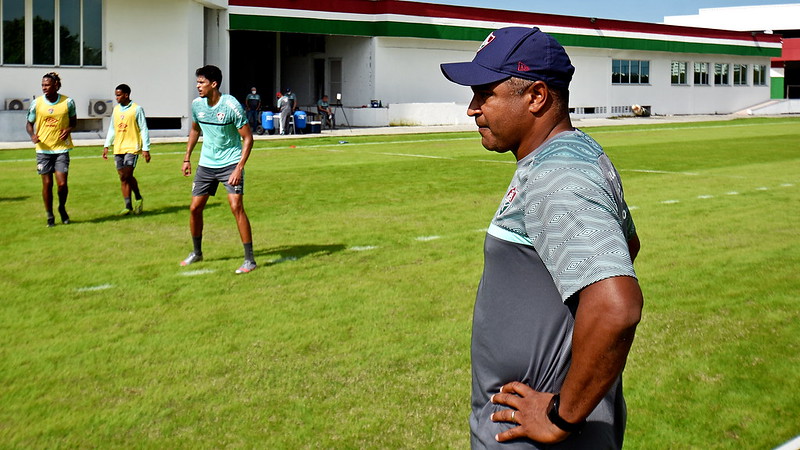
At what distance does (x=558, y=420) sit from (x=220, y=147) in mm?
8125

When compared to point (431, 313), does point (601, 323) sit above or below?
above

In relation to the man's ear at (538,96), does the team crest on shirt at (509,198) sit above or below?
below

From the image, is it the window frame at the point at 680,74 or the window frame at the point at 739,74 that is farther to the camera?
the window frame at the point at 739,74

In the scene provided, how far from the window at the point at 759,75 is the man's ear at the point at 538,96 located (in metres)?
70.9

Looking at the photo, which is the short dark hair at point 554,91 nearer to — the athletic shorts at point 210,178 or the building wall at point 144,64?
the athletic shorts at point 210,178

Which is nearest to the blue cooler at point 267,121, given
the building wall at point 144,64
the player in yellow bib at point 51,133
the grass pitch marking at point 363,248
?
the building wall at point 144,64

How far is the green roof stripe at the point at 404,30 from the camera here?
40.0 metres

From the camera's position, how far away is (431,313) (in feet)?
26.9

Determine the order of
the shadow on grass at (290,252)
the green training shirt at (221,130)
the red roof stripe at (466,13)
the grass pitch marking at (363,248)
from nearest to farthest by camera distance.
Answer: the green training shirt at (221,130) < the shadow on grass at (290,252) < the grass pitch marking at (363,248) < the red roof stripe at (466,13)

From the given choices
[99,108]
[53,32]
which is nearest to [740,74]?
[99,108]

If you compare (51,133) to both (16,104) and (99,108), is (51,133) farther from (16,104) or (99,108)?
(99,108)

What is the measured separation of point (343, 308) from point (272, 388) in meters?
2.23

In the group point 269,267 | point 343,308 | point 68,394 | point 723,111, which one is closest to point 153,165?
point 269,267

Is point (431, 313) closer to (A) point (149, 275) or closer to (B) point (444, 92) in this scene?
(A) point (149, 275)
